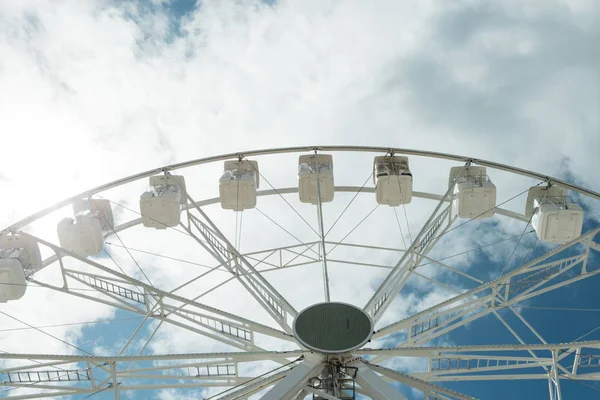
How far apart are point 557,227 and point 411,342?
276 inches

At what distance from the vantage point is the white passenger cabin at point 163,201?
752 inches

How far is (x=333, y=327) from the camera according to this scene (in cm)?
1329

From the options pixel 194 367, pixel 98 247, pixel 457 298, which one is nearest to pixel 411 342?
pixel 457 298

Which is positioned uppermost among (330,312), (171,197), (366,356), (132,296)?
(171,197)

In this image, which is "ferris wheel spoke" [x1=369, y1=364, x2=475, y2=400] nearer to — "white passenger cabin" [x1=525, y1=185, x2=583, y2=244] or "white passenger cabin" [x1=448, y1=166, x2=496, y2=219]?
"white passenger cabin" [x1=448, y1=166, x2=496, y2=219]

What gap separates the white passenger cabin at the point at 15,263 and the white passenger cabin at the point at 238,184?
6165mm

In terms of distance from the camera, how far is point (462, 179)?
19.4 m

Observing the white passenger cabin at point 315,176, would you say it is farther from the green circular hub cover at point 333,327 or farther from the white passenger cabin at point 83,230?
the white passenger cabin at point 83,230

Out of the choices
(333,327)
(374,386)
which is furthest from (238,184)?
(374,386)

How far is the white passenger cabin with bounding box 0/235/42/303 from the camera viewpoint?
1698 centimetres

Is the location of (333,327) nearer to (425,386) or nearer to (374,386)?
(374,386)

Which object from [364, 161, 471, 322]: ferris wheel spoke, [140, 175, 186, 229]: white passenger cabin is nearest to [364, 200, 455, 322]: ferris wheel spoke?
[364, 161, 471, 322]: ferris wheel spoke

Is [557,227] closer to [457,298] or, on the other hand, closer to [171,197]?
[457,298]

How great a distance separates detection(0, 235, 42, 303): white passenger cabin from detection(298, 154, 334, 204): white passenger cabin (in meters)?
8.75
